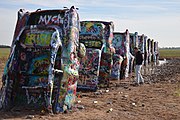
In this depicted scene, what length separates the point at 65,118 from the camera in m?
8.35

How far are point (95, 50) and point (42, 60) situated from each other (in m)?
4.26

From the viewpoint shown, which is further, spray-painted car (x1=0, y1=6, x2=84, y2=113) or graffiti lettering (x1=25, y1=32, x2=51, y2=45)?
graffiti lettering (x1=25, y1=32, x2=51, y2=45)

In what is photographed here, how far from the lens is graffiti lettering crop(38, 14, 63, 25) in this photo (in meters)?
9.30

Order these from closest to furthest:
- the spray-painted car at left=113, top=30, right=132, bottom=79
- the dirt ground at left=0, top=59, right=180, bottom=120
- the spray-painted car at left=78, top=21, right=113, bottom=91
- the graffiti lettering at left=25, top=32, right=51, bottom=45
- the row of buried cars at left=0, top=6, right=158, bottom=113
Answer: the dirt ground at left=0, top=59, right=180, bottom=120
the row of buried cars at left=0, top=6, right=158, bottom=113
the graffiti lettering at left=25, top=32, right=51, bottom=45
the spray-painted car at left=78, top=21, right=113, bottom=91
the spray-painted car at left=113, top=30, right=132, bottom=79

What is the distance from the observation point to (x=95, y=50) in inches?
534

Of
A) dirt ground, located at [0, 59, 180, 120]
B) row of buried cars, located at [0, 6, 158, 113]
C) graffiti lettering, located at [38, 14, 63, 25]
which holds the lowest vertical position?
dirt ground, located at [0, 59, 180, 120]

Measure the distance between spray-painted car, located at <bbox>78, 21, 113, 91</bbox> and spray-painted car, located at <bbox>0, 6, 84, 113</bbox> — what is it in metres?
3.72

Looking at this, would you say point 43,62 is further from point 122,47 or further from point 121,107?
point 122,47

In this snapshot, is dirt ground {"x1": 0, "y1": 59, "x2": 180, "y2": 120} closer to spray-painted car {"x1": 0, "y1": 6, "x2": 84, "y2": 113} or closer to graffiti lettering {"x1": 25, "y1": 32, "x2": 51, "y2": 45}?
spray-painted car {"x1": 0, "y1": 6, "x2": 84, "y2": 113}

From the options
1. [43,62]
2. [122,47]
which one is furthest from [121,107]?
[122,47]

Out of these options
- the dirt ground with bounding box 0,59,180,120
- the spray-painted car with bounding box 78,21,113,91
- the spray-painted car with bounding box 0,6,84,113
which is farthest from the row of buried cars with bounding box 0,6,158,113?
the spray-painted car with bounding box 78,21,113,91

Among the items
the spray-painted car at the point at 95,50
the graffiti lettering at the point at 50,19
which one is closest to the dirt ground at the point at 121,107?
the spray-painted car at the point at 95,50

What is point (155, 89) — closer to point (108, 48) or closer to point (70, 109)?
point (108, 48)

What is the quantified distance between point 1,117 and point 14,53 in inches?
72.0
